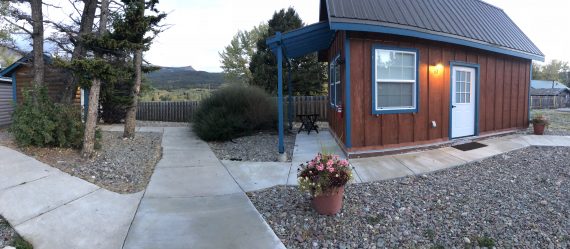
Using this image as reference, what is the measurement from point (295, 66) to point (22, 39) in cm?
1196

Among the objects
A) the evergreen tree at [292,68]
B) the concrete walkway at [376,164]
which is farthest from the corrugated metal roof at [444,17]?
the evergreen tree at [292,68]

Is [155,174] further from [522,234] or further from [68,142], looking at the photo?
[522,234]

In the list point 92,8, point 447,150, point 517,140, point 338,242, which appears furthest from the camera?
point 92,8

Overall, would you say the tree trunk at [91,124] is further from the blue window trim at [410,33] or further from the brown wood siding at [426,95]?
the brown wood siding at [426,95]

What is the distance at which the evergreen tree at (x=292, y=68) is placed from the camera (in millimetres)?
17438

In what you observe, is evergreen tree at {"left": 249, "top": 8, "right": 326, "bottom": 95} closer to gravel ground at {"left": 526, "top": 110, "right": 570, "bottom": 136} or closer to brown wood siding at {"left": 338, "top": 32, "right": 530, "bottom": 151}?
brown wood siding at {"left": 338, "top": 32, "right": 530, "bottom": 151}

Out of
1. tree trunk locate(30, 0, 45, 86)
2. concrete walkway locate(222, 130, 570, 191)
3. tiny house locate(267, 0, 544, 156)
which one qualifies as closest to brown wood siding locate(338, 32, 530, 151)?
tiny house locate(267, 0, 544, 156)

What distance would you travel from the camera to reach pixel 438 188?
15.0 ft

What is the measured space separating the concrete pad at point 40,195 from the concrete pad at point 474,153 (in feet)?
20.8

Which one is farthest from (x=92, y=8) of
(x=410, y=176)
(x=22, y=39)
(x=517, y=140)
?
(x=517, y=140)

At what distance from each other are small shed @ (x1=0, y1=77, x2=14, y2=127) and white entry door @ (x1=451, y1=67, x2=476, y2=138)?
14773 mm

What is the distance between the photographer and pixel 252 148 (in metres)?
7.50

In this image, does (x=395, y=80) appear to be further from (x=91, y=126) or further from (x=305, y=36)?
(x=91, y=126)

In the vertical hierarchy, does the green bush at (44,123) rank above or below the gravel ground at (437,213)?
above
